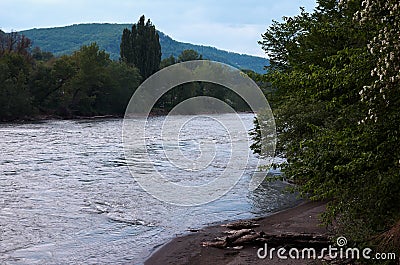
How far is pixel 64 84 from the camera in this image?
77.2m

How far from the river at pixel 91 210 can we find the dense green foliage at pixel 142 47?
6216cm

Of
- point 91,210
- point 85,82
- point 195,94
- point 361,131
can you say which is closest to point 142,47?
point 85,82

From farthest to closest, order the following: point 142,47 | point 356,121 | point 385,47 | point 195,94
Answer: point 142,47 → point 195,94 → point 356,121 → point 385,47

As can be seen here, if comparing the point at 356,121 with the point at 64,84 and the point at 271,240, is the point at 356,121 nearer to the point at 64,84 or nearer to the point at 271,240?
the point at 271,240

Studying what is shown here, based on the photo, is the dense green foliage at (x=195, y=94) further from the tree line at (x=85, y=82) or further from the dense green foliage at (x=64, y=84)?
the dense green foliage at (x=64, y=84)

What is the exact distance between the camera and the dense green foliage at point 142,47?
91919 mm

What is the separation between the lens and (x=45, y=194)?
67.3 feet

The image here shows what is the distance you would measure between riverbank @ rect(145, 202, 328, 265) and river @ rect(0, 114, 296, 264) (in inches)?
22.4

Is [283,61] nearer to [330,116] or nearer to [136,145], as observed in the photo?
[330,116]

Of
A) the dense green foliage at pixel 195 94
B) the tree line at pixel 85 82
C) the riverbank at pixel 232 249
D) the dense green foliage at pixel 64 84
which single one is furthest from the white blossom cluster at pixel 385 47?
the dense green foliage at pixel 195 94

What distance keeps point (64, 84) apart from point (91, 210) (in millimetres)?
62122

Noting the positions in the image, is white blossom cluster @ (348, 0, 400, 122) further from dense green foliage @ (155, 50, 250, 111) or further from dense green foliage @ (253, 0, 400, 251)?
dense green foliage @ (155, 50, 250, 111)

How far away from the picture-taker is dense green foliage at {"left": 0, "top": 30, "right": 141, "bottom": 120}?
220 feet

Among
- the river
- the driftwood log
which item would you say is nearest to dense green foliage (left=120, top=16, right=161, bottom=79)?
the river
